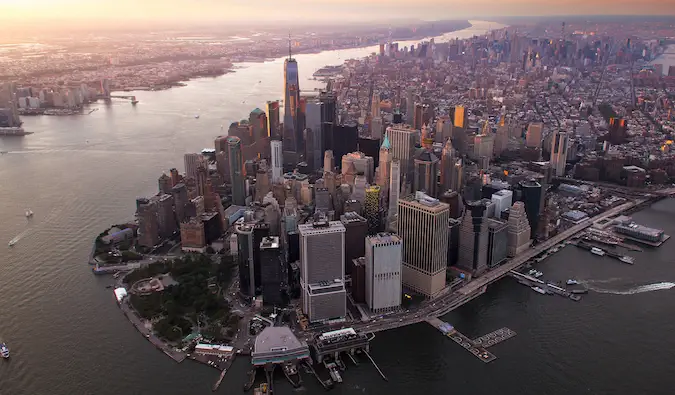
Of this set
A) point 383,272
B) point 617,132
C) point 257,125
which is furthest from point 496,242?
point 617,132

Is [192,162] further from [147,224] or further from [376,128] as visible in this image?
[376,128]

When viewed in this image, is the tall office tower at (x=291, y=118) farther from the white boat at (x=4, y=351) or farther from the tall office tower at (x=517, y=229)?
the white boat at (x=4, y=351)

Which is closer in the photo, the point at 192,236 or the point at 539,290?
the point at 539,290

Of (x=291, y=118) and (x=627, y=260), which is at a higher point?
(x=291, y=118)

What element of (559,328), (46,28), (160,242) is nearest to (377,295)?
(559,328)

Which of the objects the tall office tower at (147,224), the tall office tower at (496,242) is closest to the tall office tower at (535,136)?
the tall office tower at (496,242)

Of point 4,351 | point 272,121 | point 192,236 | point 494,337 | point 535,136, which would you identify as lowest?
point 494,337
